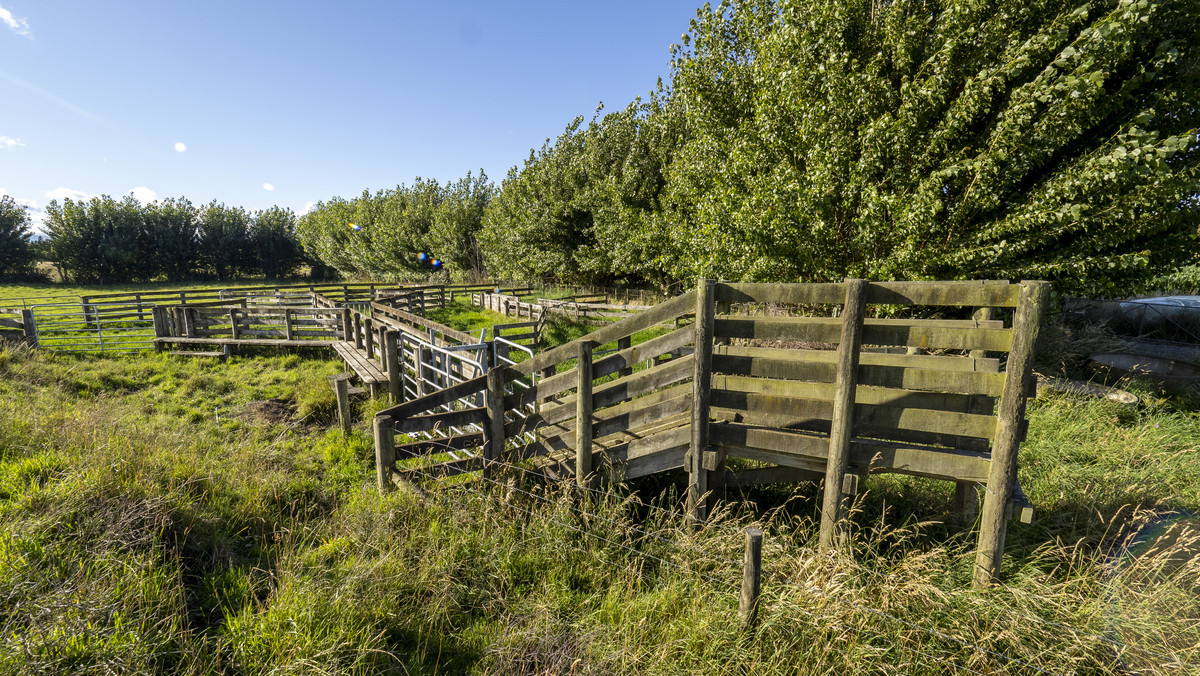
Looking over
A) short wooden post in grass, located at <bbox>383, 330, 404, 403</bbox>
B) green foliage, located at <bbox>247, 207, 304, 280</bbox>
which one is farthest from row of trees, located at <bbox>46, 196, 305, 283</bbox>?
short wooden post in grass, located at <bbox>383, 330, 404, 403</bbox>

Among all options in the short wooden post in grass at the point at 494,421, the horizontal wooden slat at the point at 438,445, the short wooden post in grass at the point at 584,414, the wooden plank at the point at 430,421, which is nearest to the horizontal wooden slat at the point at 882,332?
the short wooden post in grass at the point at 584,414

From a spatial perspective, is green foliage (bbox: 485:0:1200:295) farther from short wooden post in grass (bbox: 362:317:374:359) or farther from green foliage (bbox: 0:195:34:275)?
green foliage (bbox: 0:195:34:275)

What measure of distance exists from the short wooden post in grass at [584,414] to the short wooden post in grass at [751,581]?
2001 millimetres

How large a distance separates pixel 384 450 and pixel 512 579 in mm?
2032

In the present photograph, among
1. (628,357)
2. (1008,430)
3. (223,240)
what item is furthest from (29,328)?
(223,240)

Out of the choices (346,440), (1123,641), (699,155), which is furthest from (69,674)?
(699,155)

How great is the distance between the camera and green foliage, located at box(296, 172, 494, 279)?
138ft

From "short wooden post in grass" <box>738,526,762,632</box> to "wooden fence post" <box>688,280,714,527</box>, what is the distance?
114cm

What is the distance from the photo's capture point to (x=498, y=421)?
514 cm

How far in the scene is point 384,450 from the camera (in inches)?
194

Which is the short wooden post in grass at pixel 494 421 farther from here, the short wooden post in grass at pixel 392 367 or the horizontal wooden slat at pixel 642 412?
the short wooden post in grass at pixel 392 367

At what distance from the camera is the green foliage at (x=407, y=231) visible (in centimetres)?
4219

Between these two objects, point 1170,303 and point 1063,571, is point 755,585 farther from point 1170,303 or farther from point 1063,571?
point 1170,303

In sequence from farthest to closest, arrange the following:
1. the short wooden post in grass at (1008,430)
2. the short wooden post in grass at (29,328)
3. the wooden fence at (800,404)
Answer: the short wooden post in grass at (29,328) < the wooden fence at (800,404) < the short wooden post in grass at (1008,430)
